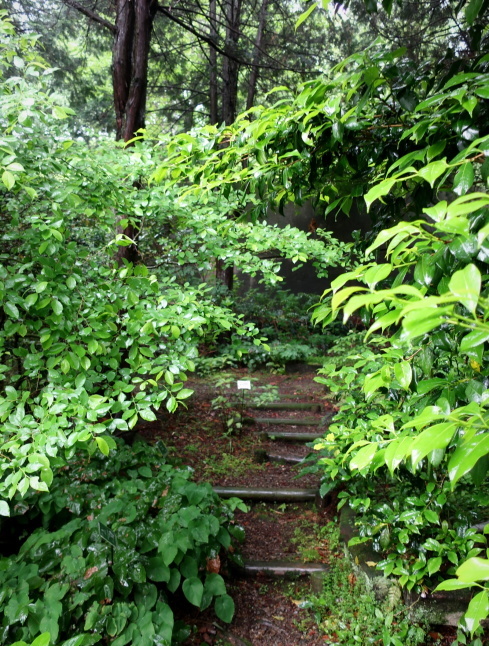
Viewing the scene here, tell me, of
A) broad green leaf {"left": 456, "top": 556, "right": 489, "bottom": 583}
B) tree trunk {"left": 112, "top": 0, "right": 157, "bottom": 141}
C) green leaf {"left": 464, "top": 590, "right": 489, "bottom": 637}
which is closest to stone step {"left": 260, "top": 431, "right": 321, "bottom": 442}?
tree trunk {"left": 112, "top": 0, "right": 157, "bottom": 141}

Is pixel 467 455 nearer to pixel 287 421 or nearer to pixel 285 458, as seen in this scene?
pixel 285 458

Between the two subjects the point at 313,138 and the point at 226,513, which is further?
the point at 226,513

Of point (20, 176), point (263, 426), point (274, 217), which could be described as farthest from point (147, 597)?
point (274, 217)

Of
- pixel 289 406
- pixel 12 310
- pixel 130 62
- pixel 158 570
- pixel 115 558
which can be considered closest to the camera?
pixel 12 310

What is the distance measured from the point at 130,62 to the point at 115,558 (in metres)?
3.78

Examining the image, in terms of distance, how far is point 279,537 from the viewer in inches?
135

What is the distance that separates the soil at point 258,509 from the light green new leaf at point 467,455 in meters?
2.24

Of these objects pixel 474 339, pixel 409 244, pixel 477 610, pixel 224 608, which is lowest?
pixel 224 608

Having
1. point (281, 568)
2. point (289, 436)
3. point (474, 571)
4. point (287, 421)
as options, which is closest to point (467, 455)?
point (474, 571)

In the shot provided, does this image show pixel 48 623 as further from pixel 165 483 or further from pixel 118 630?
pixel 165 483

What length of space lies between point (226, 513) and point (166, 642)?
97cm


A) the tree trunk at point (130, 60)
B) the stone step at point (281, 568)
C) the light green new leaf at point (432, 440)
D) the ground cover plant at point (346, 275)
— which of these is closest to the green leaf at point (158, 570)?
the ground cover plant at point (346, 275)

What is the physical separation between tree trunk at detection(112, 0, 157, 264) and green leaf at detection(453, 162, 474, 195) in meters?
2.97

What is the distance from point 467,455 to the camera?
0.67 m
